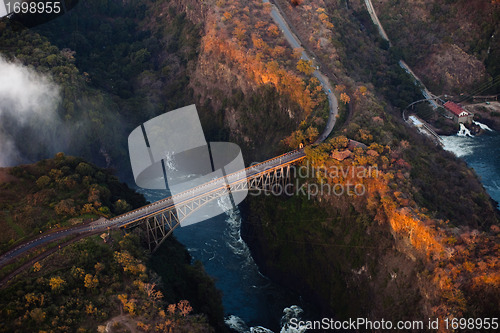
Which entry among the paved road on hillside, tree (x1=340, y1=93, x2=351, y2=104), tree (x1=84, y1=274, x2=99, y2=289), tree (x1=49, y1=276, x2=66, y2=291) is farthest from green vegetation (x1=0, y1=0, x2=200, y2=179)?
tree (x1=84, y1=274, x2=99, y2=289)

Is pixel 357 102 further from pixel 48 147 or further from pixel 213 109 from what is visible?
pixel 48 147

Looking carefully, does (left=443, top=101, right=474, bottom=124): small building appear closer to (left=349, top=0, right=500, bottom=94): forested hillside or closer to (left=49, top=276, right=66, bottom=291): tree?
(left=349, top=0, right=500, bottom=94): forested hillside

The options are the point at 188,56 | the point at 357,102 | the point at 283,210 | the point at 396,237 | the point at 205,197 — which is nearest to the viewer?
the point at 396,237

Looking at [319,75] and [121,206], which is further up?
[319,75]

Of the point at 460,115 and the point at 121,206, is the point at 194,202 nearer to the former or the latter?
the point at 121,206

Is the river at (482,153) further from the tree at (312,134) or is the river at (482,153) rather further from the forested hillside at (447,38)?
the tree at (312,134)

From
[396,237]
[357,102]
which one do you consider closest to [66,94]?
[357,102]

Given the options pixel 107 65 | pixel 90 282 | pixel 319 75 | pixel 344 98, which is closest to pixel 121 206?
pixel 90 282

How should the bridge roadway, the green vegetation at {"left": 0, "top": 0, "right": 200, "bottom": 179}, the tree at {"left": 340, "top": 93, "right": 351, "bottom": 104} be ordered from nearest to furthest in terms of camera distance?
the bridge roadway → the tree at {"left": 340, "top": 93, "right": 351, "bottom": 104} → the green vegetation at {"left": 0, "top": 0, "right": 200, "bottom": 179}
